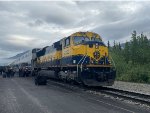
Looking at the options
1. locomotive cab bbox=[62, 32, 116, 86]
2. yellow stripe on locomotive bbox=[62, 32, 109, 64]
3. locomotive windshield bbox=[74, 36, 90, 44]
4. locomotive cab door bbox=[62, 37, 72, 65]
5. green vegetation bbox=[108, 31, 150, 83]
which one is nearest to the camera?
locomotive cab bbox=[62, 32, 116, 86]

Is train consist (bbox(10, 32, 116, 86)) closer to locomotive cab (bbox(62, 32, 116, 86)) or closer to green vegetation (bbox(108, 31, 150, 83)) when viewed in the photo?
locomotive cab (bbox(62, 32, 116, 86))

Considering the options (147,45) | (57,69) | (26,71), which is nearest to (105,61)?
(57,69)

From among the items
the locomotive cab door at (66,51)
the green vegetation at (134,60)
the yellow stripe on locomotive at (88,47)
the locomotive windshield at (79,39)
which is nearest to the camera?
the yellow stripe on locomotive at (88,47)

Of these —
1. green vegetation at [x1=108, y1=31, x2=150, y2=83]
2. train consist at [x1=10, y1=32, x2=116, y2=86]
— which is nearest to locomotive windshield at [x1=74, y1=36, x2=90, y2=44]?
train consist at [x1=10, y1=32, x2=116, y2=86]

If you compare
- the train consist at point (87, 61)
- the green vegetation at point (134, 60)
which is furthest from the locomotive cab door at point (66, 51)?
the green vegetation at point (134, 60)

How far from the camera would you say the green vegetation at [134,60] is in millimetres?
30062

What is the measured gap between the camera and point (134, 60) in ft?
172

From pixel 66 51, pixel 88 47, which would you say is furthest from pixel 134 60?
pixel 88 47

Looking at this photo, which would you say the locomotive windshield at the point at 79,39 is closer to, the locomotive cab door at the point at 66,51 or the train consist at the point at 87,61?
the train consist at the point at 87,61

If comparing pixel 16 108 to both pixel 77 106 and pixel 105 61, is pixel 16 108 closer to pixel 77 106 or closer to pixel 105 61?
pixel 77 106

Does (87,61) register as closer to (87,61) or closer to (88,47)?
(87,61)

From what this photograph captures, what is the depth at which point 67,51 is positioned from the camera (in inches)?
817

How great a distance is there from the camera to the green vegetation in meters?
30.1

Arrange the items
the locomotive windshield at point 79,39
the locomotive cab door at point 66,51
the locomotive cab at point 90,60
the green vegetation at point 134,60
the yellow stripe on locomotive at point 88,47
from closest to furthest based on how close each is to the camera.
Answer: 1. the locomotive cab at point 90,60
2. the yellow stripe on locomotive at point 88,47
3. the locomotive windshield at point 79,39
4. the locomotive cab door at point 66,51
5. the green vegetation at point 134,60
